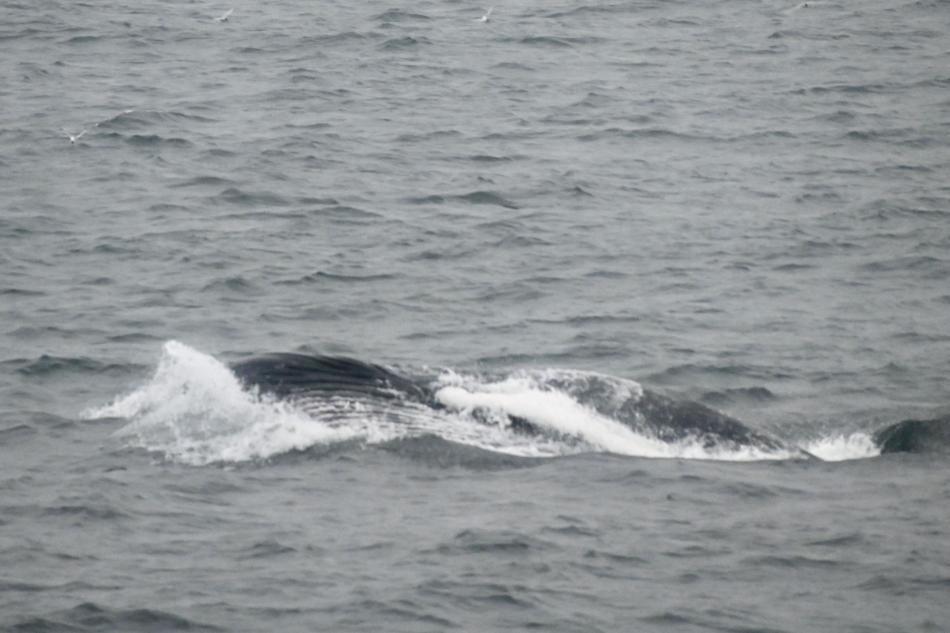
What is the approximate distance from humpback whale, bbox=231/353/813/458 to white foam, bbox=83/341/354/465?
0.19 m

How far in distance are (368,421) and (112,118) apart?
14848 mm

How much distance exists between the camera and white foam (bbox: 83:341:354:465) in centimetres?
1377

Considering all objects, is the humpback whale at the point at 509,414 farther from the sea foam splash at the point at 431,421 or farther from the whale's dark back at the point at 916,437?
the whale's dark back at the point at 916,437

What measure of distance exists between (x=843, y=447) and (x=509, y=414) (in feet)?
9.81

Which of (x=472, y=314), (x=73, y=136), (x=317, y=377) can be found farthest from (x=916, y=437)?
(x=73, y=136)

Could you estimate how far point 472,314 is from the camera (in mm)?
18906

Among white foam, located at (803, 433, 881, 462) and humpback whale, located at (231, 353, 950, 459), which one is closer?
humpback whale, located at (231, 353, 950, 459)

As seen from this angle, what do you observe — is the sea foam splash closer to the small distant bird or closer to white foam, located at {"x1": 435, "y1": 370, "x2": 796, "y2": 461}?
white foam, located at {"x1": 435, "y1": 370, "x2": 796, "y2": 461}

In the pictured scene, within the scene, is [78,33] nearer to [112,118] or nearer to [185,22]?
[185,22]

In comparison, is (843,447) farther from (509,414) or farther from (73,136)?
(73,136)

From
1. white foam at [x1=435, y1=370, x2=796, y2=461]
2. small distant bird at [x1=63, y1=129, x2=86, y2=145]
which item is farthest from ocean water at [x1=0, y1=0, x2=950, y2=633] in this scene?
small distant bird at [x1=63, y1=129, x2=86, y2=145]

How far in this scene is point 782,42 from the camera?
34125 millimetres

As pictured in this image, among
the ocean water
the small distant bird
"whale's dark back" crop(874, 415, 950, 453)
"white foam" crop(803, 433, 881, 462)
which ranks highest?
the small distant bird

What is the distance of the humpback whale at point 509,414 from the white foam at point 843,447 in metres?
0.33
